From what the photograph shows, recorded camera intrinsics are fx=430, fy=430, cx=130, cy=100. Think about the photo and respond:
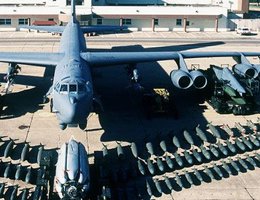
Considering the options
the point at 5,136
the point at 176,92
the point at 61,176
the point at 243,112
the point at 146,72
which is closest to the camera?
the point at 61,176

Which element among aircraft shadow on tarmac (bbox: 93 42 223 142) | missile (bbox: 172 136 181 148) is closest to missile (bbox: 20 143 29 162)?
aircraft shadow on tarmac (bbox: 93 42 223 142)

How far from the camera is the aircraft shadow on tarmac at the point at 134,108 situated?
29.6m

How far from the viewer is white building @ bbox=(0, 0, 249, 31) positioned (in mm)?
69750

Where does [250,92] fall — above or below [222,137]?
above

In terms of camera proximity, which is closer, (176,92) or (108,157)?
(108,157)

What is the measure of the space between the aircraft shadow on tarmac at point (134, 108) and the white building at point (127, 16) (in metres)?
27.4

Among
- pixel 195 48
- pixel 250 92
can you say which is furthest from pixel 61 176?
pixel 195 48

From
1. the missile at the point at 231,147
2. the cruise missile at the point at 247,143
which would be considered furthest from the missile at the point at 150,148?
the cruise missile at the point at 247,143

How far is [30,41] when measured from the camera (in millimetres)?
61719

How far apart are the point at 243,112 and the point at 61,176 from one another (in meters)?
17.7

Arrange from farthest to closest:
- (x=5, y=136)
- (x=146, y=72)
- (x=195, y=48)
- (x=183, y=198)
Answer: (x=195, y=48), (x=146, y=72), (x=5, y=136), (x=183, y=198)

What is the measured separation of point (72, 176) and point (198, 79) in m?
15.2

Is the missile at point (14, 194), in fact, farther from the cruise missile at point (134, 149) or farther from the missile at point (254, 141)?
the missile at point (254, 141)

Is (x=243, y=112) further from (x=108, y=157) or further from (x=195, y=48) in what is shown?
(x=195, y=48)
